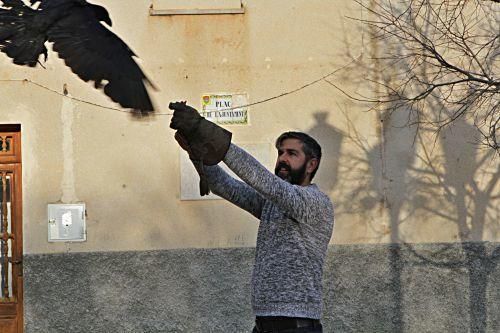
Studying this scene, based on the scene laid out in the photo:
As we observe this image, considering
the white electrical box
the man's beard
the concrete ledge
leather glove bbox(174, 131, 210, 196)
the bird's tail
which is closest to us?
leather glove bbox(174, 131, 210, 196)

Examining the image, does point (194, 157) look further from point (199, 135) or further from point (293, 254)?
point (293, 254)

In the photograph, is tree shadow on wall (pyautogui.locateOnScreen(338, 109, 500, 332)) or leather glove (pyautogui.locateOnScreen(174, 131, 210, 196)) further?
tree shadow on wall (pyautogui.locateOnScreen(338, 109, 500, 332))

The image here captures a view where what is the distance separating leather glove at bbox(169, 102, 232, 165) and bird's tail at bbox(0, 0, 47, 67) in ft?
2.77

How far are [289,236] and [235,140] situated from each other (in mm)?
3405

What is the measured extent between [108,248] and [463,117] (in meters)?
Answer: 3.10

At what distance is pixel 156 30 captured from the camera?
7.00 m

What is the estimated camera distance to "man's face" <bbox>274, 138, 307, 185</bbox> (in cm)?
381

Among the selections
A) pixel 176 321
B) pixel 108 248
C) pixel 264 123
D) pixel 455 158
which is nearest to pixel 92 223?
pixel 108 248

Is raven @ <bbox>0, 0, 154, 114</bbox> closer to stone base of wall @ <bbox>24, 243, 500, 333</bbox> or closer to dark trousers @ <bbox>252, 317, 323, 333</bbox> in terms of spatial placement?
dark trousers @ <bbox>252, 317, 323, 333</bbox>

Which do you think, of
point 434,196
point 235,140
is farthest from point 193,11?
point 434,196

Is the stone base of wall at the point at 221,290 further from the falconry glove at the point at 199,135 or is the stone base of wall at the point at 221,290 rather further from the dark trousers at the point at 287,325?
the falconry glove at the point at 199,135

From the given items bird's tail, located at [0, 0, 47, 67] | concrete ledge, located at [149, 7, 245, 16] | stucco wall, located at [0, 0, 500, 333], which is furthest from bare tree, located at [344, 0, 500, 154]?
bird's tail, located at [0, 0, 47, 67]

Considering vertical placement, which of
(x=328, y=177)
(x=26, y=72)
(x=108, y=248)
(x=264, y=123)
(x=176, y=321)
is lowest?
(x=176, y=321)

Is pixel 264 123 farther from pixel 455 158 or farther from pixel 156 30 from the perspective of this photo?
pixel 455 158
